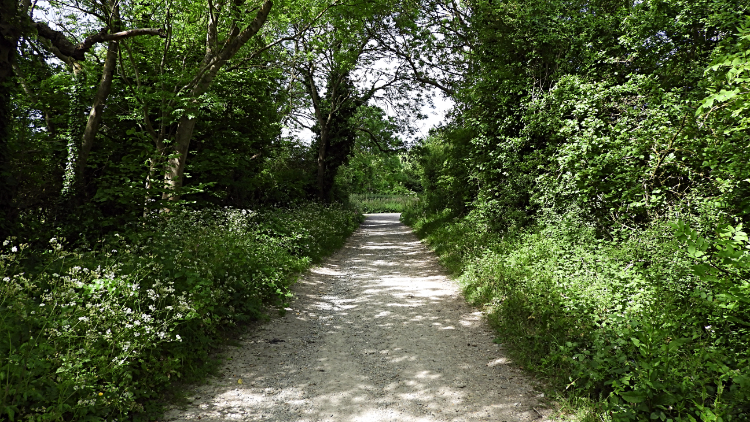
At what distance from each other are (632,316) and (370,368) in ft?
9.69

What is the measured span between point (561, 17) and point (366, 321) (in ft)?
27.8

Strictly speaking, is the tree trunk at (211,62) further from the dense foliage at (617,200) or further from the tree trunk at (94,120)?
the dense foliage at (617,200)

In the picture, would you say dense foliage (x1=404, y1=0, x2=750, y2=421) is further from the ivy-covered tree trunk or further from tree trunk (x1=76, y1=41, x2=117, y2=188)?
tree trunk (x1=76, y1=41, x2=117, y2=188)

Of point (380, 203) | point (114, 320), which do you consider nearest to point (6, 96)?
point (114, 320)

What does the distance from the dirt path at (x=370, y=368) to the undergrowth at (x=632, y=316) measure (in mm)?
500

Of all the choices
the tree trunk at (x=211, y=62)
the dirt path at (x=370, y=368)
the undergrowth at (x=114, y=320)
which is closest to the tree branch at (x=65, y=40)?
the tree trunk at (x=211, y=62)

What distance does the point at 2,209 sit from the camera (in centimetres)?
539

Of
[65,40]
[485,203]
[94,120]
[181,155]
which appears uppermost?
[65,40]

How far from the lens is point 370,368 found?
4477 millimetres

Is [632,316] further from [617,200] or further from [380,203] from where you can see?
[380,203]

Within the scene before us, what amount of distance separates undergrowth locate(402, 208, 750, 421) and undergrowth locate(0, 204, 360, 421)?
153 inches

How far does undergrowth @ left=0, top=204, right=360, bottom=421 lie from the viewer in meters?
2.77

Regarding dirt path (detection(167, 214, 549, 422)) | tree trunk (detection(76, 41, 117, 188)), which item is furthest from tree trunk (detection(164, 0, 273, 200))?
dirt path (detection(167, 214, 549, 422))

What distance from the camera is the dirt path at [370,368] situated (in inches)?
140
